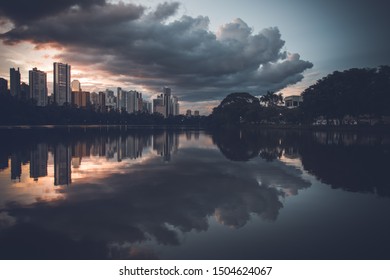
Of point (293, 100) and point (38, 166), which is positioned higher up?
point (293, 100)

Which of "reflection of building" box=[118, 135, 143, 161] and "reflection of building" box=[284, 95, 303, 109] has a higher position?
"reflection of building" box=[284, 95, 303, 109]

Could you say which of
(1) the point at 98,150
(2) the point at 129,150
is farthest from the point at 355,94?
(1) the point at 98,150

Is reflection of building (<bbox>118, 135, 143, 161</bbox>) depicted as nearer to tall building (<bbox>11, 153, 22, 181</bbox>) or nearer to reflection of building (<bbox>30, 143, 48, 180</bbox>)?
reflection of building (<bbox>30, 143, 48, 180</bbox>)

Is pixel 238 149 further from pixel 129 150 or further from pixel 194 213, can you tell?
pixel 194 213

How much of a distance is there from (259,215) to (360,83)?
71140 mm

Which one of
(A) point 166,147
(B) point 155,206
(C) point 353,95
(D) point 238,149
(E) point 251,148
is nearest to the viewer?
(B) point 155,206

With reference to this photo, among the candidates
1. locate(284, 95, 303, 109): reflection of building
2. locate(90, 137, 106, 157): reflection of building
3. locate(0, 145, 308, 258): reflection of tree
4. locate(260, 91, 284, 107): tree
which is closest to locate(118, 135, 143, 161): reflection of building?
locate(90, 137, 106, 157): reflection of building

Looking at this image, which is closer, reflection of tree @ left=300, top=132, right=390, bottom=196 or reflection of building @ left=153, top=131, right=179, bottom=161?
reflection of tree @ left=300, top=132, right=390, bottom=196

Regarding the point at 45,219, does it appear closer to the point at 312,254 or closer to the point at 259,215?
the point at 259,215

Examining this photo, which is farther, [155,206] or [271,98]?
[271,98]

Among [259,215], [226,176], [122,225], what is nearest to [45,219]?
[122,225]

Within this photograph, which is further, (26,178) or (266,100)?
(266,100)

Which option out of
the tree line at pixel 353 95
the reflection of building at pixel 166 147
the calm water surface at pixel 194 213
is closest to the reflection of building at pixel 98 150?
the reflection of building at pixel 166 147

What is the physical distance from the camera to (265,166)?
17609 millimetres
